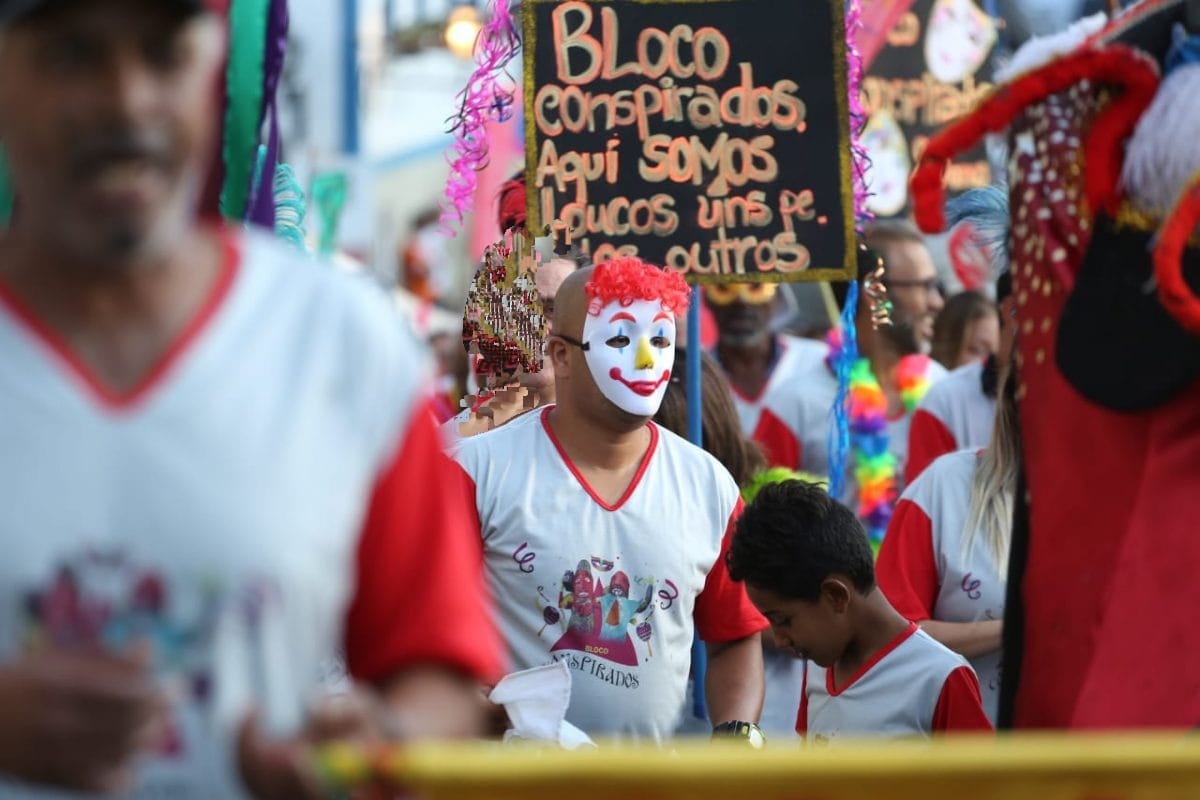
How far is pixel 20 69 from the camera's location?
1.80 meters

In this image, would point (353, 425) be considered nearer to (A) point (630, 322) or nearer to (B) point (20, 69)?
(B) point (20, 69)

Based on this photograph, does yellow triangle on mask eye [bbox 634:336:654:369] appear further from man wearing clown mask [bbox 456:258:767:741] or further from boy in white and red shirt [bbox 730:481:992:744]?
boy in white and red shirt [bbox 730:481:992:744]

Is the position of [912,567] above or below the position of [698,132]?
below

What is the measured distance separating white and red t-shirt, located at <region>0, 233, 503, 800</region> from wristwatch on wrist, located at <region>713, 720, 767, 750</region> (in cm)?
273

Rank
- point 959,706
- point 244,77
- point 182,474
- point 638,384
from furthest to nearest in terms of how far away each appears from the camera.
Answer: point 638,384
point 959,706
point 244,77
point 182,474

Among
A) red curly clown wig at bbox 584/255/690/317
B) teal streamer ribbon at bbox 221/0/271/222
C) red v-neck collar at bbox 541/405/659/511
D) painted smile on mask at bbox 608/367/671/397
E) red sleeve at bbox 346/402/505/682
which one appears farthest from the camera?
red curly clown wig at bbox 584/255/690/317

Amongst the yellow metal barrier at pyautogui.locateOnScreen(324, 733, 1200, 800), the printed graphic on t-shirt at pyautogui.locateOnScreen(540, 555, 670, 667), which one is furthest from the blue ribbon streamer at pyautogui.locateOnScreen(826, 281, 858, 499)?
the yellow metal barrier at pyautogui.locateOnScreen(324, 733, 1200, 800)

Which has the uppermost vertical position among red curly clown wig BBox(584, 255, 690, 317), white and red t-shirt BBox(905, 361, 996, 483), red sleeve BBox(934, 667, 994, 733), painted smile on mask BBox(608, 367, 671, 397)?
red curly clown wig BBox(584, 255, 690, 317)

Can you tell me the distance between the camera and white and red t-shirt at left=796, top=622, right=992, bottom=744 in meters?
4.32

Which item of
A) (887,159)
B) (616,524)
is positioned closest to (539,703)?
(616,524)

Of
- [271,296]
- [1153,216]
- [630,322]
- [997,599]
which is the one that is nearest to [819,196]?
[630,322]

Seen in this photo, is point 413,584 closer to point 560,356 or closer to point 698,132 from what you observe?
point 560,356

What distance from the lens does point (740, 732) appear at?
4637mm

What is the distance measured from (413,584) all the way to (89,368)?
1.27ft
